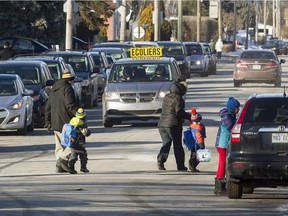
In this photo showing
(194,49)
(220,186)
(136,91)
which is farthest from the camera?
(194,49)

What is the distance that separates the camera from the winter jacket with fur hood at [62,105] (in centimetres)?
A: 1806

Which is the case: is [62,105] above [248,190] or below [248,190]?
above

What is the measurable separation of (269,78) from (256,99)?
93.0 ft

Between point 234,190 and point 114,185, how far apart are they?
219 cm

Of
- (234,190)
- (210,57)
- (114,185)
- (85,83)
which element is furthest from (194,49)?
(234,190)

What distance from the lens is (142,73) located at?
27.0m

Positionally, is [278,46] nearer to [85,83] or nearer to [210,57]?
[210,57]

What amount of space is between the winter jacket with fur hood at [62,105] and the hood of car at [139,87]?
7.98 meters

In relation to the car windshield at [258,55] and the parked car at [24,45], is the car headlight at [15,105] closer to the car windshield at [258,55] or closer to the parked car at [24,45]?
the car windshield at [258,55]

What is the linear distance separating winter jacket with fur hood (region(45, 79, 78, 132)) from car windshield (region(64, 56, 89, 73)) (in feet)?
52.1

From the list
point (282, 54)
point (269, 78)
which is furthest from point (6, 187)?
point (282, 54)

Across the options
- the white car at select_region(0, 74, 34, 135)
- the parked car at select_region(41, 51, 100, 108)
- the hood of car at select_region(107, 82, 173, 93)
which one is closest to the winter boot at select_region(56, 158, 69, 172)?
the white car at select_region(0, 74, 34, 135)

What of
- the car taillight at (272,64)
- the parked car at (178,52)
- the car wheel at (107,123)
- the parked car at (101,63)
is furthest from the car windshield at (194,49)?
the car wheel at (107,123)

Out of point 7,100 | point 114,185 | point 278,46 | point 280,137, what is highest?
point 278,46
